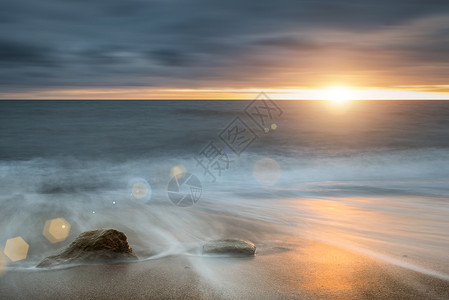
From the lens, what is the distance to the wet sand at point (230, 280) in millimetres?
2357

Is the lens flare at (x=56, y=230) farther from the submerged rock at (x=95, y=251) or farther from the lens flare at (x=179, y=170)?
the lens flare at (x=179, y=170)

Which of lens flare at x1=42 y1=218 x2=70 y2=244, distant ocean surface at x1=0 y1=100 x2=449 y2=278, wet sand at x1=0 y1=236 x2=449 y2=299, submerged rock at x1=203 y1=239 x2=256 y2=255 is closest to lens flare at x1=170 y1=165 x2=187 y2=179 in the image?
distant ocean surface at x1=0 y1=100 x2=449 y2=278

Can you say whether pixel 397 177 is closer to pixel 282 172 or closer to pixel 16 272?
pixel 282 172

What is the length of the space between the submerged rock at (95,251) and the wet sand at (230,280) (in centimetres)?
11

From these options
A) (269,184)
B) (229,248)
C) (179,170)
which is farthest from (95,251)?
(179,170)

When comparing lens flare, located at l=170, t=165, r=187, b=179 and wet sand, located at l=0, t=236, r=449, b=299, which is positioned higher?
lens flare, located at l=170, t=165, r=187, b=179

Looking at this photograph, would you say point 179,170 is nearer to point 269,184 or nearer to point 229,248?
point 269,184

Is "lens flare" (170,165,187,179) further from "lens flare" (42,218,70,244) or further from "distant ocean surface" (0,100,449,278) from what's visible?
"lens flare" (42,218,70,244)

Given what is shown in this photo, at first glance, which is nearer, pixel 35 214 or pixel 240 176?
pixel 35 214

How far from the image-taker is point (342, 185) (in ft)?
32.1

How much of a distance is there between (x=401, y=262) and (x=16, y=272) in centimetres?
331

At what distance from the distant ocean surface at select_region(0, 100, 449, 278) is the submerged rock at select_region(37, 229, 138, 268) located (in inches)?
18.0

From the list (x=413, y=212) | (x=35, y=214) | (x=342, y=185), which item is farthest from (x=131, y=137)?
(x=413, y=212)

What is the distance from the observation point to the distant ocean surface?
430 cm
